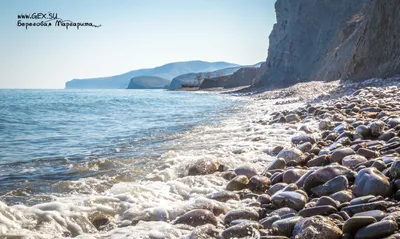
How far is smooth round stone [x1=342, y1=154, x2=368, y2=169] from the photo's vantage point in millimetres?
3533

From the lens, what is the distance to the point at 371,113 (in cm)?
716

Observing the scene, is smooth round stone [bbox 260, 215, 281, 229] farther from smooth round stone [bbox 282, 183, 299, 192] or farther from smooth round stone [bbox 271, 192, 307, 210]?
smooth round stone [bbox 282, 183, 299, 192]

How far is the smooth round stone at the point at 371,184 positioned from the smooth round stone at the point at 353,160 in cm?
63

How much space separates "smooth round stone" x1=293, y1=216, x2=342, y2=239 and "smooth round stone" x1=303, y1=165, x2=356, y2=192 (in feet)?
3.13

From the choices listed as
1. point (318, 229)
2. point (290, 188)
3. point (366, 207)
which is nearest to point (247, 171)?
point (290, 188)

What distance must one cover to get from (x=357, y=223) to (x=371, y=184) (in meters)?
0.80

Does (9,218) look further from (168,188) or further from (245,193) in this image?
(245,193)

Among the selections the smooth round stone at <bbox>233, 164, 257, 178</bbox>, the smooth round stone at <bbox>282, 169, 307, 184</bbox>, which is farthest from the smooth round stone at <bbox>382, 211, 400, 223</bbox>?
the smooth round stone at <bbox>233, 164, 257, 178</bbox>

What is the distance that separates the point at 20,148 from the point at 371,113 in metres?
8.44

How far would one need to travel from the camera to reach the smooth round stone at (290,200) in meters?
2.79

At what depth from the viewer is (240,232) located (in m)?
2.41

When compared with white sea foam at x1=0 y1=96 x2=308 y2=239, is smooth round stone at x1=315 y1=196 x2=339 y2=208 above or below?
above

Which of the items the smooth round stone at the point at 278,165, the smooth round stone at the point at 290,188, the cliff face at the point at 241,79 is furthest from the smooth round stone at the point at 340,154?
the cliff face at the point at 241,79

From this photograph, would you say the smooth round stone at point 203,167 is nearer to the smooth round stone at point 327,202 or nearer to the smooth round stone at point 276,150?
the smooth round stone at point 276,150
